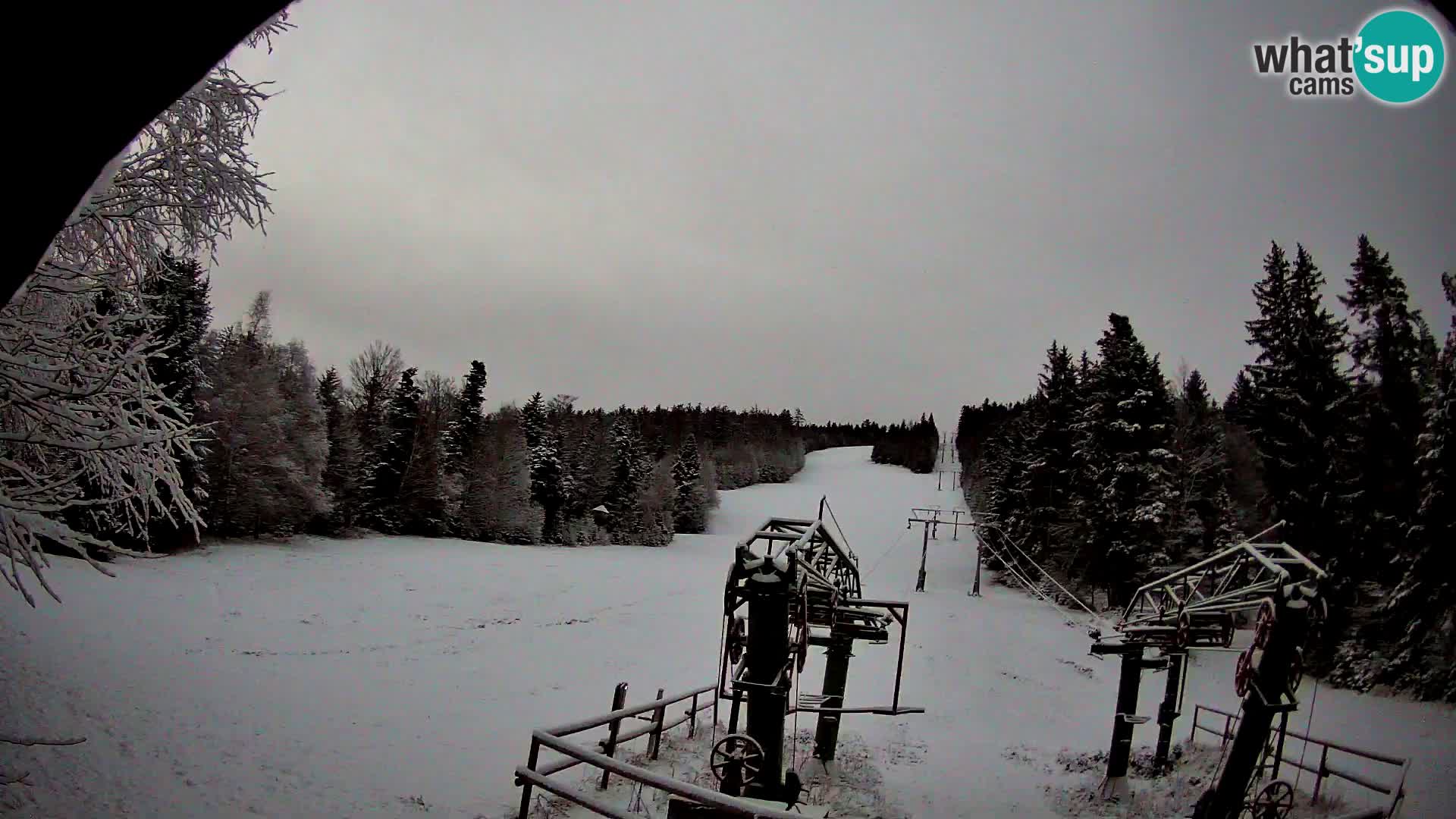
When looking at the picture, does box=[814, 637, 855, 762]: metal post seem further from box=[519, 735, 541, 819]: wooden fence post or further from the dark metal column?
box=[519, 735, 541, 819]: wooden fence post

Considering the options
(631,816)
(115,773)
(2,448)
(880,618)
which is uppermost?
(2,448)

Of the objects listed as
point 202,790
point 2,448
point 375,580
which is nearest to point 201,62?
point 2,448

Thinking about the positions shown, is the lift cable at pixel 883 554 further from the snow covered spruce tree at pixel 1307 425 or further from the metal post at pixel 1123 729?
the metal post at pixel 1123 729

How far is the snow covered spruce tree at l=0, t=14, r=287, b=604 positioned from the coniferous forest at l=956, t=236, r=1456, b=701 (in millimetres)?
11801

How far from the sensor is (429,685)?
1830 cm

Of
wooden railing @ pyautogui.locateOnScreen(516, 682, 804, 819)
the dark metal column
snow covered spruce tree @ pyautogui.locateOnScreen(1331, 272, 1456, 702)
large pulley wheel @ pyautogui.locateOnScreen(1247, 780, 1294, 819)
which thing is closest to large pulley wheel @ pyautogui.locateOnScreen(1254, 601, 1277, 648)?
large pulley wheel @ pyautogui.locateOnScreen(1247, 780, 1294, 819)

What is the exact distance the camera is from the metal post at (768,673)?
8.82 meters

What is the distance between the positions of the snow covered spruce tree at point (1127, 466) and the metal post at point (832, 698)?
1889 cm

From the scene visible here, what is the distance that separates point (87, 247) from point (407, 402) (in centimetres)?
3974

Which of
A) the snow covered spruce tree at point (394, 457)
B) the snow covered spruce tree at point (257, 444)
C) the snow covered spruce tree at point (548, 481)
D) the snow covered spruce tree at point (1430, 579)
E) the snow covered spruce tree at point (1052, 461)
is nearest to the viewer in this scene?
the snow covered spruce tree at point (1430, 579)

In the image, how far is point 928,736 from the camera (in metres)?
18.5

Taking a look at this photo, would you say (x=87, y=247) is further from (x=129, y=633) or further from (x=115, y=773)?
(x=129, y=633)

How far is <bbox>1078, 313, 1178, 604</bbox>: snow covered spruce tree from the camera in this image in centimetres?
2783

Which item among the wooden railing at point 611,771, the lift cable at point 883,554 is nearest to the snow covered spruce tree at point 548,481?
the lift cable at point 883,554
